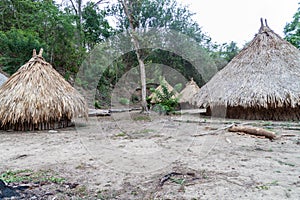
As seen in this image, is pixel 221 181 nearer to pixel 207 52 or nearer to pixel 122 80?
pixel 122 80

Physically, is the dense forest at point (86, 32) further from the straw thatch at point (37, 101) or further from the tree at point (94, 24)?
the straw thatch at point (37, 101)

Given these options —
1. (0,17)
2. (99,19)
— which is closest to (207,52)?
(99,19)

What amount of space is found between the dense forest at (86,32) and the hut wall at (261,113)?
15.4ft

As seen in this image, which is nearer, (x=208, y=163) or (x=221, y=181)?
(x=221, y=181)

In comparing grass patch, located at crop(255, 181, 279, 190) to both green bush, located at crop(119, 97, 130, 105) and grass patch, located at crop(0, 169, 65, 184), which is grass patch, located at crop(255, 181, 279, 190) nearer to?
grass patch, located at crop(0, 169, 65, 184)

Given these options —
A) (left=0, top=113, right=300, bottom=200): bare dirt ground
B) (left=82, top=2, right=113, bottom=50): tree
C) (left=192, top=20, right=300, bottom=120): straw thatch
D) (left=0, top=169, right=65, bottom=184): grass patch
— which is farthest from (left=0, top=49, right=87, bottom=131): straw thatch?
(left=82, top=2, right=113, bottom=50): tree

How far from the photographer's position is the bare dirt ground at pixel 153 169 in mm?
1849

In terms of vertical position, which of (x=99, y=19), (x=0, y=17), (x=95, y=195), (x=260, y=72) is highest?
(x=99, y=19)

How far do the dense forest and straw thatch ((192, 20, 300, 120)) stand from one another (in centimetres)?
413

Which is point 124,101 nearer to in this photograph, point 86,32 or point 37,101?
point 86,32

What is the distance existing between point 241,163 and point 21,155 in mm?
2911

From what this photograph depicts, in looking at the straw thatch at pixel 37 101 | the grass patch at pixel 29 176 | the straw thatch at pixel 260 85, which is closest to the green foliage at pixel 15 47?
the straw thatch at pixel 37 101

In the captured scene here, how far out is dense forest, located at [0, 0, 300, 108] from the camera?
1040cm

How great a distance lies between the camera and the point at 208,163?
2.65 meters
